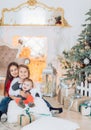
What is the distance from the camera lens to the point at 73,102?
143 inches

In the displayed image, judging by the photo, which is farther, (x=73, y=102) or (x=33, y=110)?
(x=73, y=102)

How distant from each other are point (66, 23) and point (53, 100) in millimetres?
1228

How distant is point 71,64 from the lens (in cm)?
407

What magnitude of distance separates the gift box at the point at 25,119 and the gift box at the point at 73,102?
754 millimetres

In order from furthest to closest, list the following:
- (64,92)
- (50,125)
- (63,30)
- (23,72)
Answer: (63,30) → (64,92) → (23,72) → (50,125)

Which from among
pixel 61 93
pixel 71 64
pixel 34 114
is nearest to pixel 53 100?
pixel 61 93

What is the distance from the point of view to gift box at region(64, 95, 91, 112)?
11.8 feet

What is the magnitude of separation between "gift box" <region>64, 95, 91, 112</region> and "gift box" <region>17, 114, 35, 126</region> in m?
0.75

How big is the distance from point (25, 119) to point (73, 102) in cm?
84

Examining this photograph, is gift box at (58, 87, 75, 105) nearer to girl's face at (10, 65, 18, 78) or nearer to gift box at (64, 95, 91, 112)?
gift box at (64, 95, 91, 112)

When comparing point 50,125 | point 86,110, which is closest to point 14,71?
point 50,125

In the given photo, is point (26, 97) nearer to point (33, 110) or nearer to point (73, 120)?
point (33, 110)

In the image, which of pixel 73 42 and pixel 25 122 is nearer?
pixel 25 122

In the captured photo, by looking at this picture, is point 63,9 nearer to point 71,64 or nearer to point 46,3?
point 46,3
